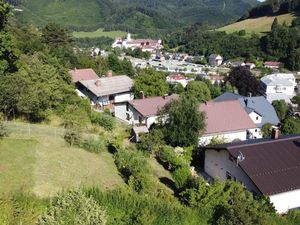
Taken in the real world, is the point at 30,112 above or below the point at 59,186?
above

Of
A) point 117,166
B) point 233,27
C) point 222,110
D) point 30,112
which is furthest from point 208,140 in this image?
point 233,27

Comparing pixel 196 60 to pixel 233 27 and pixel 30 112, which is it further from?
pixel 30 112

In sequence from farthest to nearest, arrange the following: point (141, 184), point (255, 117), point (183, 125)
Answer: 1. point (255, 117)
2. point (183, 125)
3. point (141, 184)

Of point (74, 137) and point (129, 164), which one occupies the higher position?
point (74, 137)

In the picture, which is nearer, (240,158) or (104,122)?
(240,158)

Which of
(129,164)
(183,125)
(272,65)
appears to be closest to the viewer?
(129,164)

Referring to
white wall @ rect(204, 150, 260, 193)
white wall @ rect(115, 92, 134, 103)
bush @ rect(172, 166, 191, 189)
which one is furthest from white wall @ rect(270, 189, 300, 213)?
white wall @ rect(115, 92, 134, 103)

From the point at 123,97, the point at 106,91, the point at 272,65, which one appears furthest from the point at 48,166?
the point at 272,65

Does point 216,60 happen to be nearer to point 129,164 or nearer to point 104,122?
point 104,122
